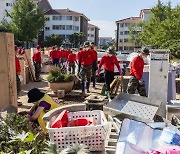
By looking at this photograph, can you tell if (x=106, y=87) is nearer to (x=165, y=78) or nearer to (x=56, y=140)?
(x=165, y=78)

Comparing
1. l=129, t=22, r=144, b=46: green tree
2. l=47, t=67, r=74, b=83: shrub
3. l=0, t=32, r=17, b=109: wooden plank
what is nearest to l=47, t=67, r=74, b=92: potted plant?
l=47, t=67, r=74, b=83: shrub

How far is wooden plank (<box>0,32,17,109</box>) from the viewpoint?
6.70 meters

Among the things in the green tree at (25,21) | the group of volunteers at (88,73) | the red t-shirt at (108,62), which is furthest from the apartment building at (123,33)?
the red t-shirt at (108,62)

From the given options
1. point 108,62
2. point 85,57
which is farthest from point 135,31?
point 108,62

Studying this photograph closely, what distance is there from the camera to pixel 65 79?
11.2m

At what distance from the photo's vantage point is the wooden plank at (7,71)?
670 centimetres

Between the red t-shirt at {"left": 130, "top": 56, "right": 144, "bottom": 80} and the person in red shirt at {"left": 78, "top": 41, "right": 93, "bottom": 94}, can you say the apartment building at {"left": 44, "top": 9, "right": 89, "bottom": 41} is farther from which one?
the red t-shirt at {"left": 130, "top": 56, "right": 144, "bottom": 80}

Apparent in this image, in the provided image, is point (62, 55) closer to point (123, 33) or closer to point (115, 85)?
point (115, 85)

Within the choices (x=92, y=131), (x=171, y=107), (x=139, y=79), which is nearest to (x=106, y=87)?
(x=139, y=79)

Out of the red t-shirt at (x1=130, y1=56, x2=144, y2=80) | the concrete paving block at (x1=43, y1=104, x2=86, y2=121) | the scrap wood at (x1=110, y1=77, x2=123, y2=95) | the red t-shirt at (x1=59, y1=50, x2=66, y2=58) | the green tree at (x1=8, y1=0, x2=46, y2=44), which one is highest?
the green tree at (x1=8, y1=0, x2=46, y2=44)

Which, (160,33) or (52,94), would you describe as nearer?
(52,94)

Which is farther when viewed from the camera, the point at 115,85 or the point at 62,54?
the point at 62,54

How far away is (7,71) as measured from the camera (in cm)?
683

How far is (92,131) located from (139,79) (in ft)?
17.0
